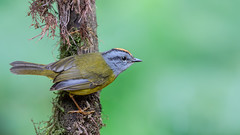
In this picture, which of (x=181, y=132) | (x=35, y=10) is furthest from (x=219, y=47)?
(x=35, y=10)

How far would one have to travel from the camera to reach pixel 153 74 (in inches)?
213

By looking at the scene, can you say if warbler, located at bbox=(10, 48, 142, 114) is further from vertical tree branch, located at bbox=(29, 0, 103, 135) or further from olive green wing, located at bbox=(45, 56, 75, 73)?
vertical tree branch, located at bbox=(29, 0, 103, 135)

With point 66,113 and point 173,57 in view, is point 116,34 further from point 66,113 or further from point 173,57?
point 66,113

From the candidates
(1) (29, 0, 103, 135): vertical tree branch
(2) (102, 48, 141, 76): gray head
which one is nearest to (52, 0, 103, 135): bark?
(1) (29, 0, 103, 135): vertical tree branch

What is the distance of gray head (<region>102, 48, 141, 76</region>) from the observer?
5.11m

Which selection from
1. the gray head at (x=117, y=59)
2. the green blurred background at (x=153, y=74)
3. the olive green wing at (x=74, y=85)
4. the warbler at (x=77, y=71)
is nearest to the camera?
the olive green wing at (x=74, y=85)

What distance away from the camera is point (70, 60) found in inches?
190

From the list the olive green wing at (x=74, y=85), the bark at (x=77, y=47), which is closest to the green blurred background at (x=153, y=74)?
the bark at (x=77, y=47)

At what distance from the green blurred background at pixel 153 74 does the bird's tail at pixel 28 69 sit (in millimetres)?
365

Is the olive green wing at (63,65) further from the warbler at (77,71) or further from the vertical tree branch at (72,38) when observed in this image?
the vertical tree branch at (72,38)

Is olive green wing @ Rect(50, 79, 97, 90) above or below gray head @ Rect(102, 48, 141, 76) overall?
below

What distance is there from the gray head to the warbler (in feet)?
0.05

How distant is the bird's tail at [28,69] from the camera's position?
4816 millimetres

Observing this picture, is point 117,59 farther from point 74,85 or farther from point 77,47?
point 74,85
